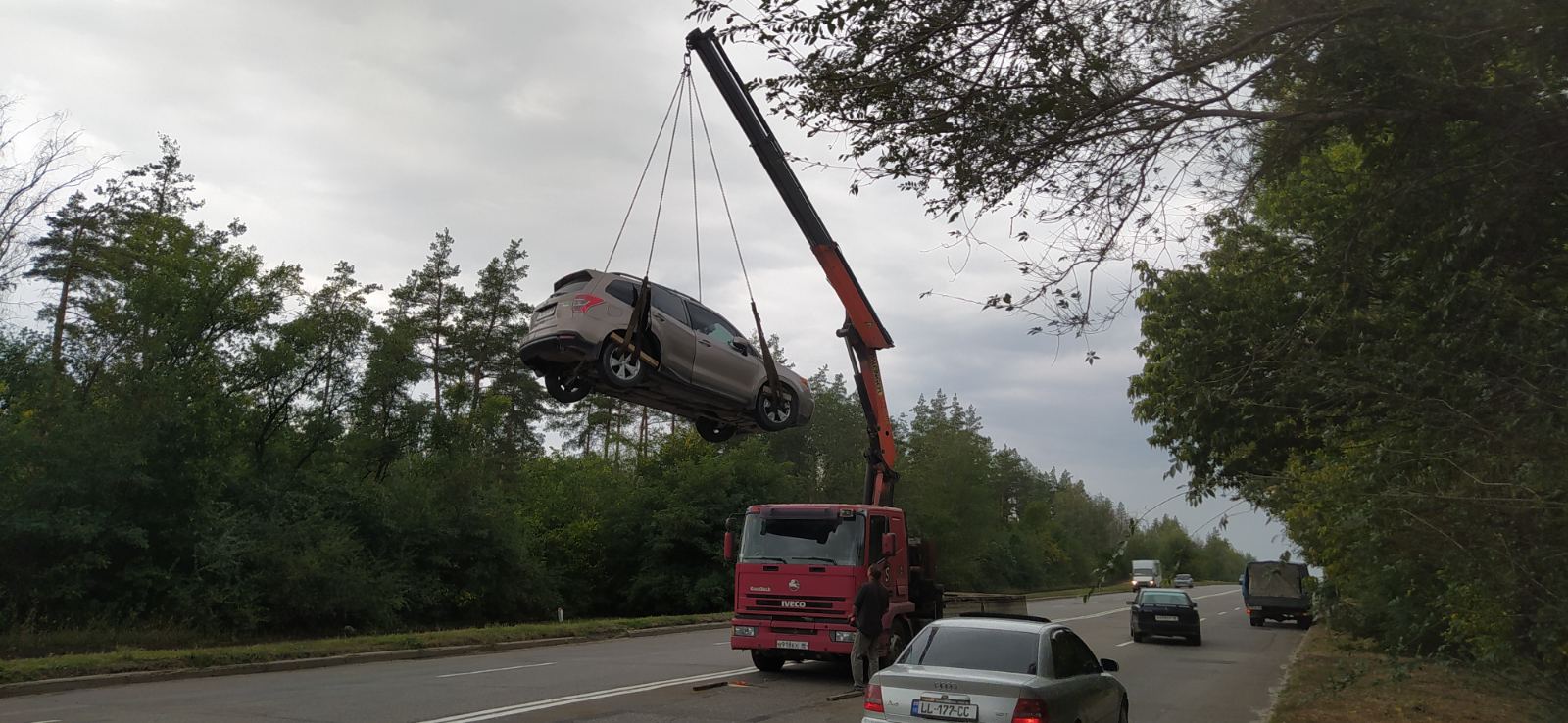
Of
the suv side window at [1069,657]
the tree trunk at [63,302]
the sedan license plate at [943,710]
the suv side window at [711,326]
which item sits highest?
the tree trunk at [63,302]

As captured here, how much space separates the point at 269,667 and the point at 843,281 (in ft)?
34.8

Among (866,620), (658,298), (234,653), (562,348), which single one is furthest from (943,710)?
(234,653)

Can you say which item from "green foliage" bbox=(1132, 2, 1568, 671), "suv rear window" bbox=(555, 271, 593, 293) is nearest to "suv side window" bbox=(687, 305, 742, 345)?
"suv rear window" bbox=(555, 271, 593, 293)

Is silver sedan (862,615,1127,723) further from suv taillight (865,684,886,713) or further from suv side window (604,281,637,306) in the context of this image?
suv side window (604,281,637,306)

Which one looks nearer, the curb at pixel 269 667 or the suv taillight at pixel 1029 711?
the suv taillight at pixel 1029 711

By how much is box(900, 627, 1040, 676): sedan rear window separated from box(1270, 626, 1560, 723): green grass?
8.38 ft

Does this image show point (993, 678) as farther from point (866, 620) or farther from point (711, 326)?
point (711, 326)

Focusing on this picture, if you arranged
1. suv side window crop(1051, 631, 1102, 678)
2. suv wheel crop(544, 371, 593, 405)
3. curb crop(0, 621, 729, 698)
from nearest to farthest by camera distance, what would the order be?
suv side window crop(1051, 631, 1102, 678), suv wheel crop(544, 371, 593, 405), curb crop(0, 621, 729, 698)

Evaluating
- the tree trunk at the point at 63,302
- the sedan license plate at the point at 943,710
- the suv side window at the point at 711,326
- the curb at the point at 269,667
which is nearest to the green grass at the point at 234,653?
the curb at the point at 269,667

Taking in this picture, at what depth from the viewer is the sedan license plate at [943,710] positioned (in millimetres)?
6984

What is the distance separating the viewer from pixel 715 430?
15703mm

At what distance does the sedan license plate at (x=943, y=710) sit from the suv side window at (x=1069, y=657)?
1.00 metres

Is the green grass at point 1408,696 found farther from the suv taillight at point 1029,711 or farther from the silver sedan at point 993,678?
the suv taillight at point 1029,711

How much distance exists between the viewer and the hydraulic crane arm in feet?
46.8
